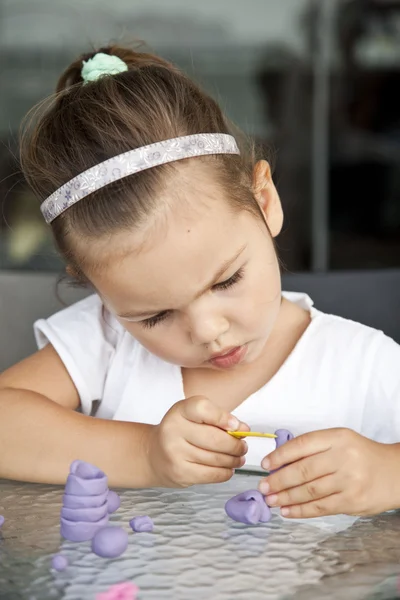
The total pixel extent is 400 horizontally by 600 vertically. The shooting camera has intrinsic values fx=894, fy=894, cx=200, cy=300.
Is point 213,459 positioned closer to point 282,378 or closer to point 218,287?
point 218,287

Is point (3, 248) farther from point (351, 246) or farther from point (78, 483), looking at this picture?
point (78, 483)

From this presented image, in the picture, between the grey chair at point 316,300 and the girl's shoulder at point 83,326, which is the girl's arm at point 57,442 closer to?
the girl's shoulder at point 83,326

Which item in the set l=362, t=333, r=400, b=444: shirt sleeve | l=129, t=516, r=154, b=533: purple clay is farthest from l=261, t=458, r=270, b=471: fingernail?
l=362, t=333, r=400, b=444: shirt sleeve

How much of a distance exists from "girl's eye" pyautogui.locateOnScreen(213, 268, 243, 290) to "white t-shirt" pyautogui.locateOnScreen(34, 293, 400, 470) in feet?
0.81

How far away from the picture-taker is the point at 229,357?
1152 mm

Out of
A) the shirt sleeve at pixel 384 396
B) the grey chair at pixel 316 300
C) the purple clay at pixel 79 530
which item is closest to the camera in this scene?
the purple clay at pixel 79 530

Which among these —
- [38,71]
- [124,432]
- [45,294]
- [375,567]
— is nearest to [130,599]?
[375,567]

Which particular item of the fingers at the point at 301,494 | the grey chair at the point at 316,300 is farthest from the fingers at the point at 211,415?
the grey chair at the point at 316,300

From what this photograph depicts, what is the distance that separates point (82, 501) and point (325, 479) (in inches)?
9.8

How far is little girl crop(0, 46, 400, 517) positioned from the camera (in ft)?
3.25

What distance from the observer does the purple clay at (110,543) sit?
2.65ft

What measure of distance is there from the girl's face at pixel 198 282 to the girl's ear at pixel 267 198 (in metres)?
0.08

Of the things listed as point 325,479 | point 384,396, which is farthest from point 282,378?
point 325,479

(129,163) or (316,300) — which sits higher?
(129,163)
